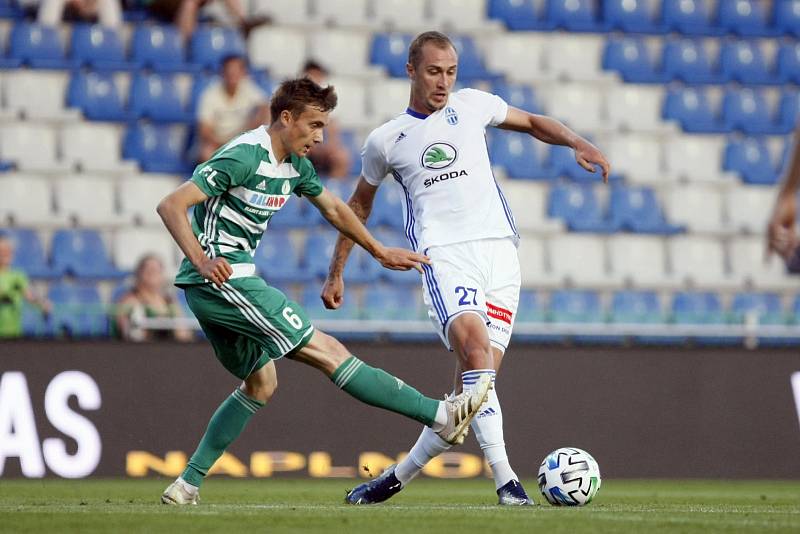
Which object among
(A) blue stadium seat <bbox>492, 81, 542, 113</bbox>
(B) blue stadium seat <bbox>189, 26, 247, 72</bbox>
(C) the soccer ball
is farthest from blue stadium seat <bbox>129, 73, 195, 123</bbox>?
(C) the soccer ball

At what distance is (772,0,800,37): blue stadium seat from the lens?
59.5 ft

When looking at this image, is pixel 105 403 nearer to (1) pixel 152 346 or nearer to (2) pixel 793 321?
(1) pixel 152 346

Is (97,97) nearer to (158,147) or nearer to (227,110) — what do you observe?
(158,147)

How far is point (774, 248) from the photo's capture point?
5.43 meters

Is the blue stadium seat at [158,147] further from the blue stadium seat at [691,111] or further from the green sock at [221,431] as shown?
the green sock at [221,431]

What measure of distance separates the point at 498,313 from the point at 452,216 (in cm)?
58

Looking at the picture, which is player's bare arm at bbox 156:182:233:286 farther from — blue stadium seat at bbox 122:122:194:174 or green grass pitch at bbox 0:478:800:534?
blue stadium seat at bbox 122:122:194:174

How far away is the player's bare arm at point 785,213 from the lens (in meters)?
5.32

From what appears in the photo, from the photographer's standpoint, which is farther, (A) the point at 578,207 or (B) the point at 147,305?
(A) the point at 578,207

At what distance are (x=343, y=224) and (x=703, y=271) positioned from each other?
858 cm

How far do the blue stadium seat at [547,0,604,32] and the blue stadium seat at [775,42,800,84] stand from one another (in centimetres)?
232

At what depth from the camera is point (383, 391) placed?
688cm

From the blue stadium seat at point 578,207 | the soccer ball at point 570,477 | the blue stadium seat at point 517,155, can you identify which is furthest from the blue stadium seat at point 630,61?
the soccer ball at point 570,477

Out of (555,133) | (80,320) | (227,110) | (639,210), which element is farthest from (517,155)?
(555,133)
